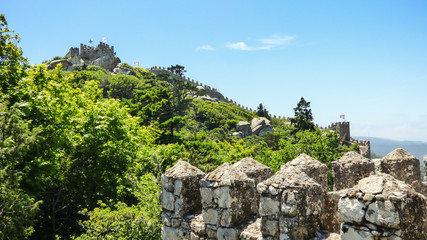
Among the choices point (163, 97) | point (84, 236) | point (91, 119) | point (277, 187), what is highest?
point (163, 97)

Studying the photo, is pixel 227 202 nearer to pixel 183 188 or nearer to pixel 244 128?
pixel 183 188

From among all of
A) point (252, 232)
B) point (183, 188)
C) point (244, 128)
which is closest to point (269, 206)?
point (252, 232)

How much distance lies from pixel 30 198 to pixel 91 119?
5.27m

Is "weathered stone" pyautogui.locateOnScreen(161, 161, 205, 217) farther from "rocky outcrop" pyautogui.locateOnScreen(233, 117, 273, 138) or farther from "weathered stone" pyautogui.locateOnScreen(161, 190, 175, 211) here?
"rocky outcrop" pyautogui.locateOnScreen(233, 117, 273, 138)

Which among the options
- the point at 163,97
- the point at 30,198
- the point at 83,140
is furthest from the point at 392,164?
the point at 163,97

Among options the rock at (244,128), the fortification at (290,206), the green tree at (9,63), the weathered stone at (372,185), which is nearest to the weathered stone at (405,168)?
the fortification at (290,206)

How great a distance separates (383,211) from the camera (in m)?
3.45

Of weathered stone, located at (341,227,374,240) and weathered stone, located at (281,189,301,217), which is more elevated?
weathered stone, located at (281,189,301,217)

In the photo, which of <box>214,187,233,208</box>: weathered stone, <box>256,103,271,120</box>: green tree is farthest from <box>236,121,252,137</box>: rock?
<box>214,187,233,208</box>: weathered stone

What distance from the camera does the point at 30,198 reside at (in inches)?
363

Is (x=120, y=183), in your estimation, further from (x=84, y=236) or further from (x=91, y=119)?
(x=84, y=236)

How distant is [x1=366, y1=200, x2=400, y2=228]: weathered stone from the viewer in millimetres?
3393

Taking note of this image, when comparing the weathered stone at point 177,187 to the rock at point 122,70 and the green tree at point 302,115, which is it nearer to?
the green tree at point 302,115

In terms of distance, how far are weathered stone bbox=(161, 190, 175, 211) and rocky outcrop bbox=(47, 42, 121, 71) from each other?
79321mm
